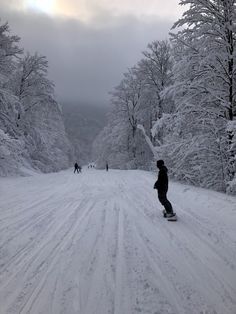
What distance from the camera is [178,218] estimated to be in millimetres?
10508

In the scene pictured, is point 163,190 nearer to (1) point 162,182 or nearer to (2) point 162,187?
(2) point 162,187

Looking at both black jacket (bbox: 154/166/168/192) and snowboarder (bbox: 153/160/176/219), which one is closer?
snowboarder (bbox: 153/160/176/219)

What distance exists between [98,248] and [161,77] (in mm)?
31370

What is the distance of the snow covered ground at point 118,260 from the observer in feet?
17.0

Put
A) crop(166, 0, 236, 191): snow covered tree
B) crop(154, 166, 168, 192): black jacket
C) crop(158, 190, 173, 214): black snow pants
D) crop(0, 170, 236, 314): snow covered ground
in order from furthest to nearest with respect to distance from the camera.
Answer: crop(166, 0, 236, 191): snow covered tree < crop(154, 166, 168, 192): black jacket < crop(158, 190, 173, 214): black snow pants < crop(0, 170, 236, 314): snow covered ground

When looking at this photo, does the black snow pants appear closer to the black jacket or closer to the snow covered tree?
the black jacket

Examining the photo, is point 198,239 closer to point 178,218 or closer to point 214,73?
point 178,218

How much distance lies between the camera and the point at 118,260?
22.4 ft

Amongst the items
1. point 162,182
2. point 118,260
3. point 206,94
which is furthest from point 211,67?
point 118,260

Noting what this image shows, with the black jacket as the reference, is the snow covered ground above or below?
below

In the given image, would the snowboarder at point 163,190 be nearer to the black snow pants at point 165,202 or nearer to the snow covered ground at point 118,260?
the black snow pants at point 165,202

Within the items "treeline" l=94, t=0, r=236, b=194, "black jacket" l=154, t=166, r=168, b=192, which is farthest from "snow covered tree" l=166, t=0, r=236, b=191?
"black jacket" l=154, t=166, r=168, b=192

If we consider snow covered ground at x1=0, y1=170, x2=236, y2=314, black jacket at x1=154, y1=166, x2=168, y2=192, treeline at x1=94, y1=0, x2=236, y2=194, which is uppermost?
treeline at x1=94, y1=0, x2=236, y2=194

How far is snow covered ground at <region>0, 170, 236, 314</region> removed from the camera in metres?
5.18
